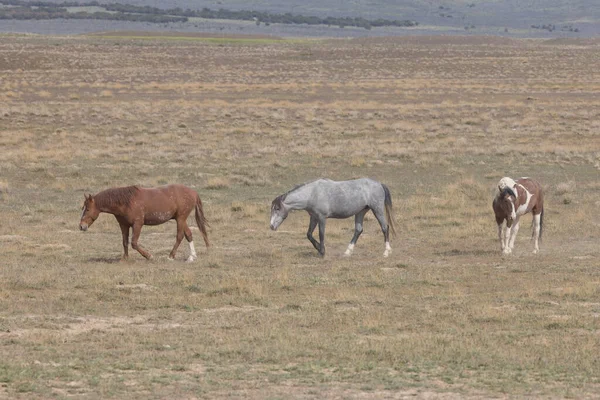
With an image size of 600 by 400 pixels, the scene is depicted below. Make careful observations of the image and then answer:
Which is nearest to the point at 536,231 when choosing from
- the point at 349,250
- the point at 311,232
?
the point at 349,250

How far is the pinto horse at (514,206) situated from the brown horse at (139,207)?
195 inches

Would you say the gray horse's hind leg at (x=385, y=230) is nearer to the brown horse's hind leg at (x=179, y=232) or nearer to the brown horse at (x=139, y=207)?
the brown horse at (x=139, y=207)

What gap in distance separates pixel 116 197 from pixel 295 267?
2.90m

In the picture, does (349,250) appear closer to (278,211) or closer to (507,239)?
(278,211)

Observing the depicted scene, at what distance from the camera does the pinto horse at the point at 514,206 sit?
60.0ft

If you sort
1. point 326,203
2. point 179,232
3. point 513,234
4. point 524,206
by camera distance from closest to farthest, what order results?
1. point 179,232
2. point 326,203
3. point 513,234
4. point 524,206

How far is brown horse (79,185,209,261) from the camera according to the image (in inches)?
676

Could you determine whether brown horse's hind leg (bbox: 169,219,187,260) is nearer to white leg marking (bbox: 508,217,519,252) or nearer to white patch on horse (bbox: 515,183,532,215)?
white leg marking (bbox: 508,217,519,252)

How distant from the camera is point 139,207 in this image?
17234mm

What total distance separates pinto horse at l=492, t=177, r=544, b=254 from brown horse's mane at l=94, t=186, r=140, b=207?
5867 millimetres

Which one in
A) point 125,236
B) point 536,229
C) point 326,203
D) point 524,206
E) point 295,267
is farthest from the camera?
point 536,229

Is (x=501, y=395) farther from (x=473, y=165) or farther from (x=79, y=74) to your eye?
(x=79, y=74)

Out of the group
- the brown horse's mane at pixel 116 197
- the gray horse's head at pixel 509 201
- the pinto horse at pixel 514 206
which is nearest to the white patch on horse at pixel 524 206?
the pinto horse at pixel 514 206

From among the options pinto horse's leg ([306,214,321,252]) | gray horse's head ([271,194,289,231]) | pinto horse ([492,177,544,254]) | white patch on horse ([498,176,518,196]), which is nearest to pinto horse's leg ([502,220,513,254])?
pinto horse ([492,177,544,254])
